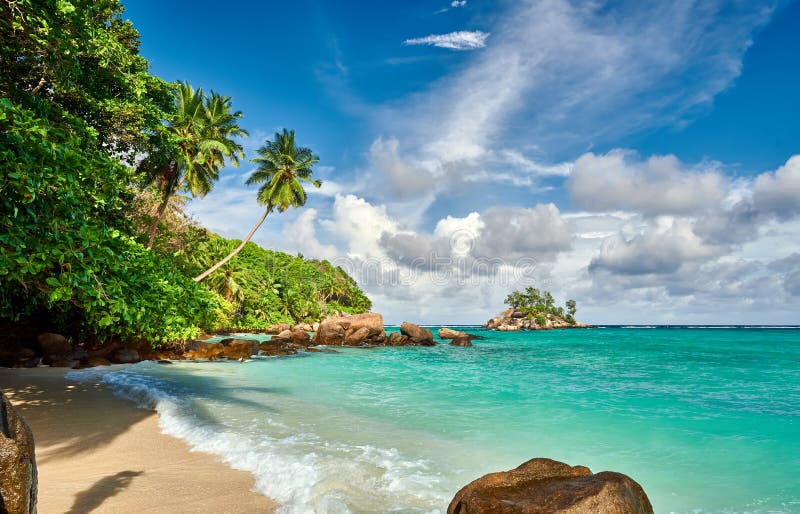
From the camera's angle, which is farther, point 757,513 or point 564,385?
point 564,385

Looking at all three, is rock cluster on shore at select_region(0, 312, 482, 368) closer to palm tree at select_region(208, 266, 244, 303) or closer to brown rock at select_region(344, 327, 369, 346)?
brown rock at select_region(344, 327, 369, 346)

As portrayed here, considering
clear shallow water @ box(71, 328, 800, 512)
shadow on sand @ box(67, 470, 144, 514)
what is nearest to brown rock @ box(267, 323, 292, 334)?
clear shallow water @ box(71, 328, 800, 512)

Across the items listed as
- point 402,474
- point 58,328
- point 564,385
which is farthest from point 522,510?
point 58,328

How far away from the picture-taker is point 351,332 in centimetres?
3972

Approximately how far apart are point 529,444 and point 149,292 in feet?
25.4

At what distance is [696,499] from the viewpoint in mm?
6133

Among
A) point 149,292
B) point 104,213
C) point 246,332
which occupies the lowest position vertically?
point 246,332

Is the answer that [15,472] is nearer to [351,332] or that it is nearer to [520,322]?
[351,332]

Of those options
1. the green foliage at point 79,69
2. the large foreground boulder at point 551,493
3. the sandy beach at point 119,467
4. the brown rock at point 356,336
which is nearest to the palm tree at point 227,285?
the brown rock at point 356,336

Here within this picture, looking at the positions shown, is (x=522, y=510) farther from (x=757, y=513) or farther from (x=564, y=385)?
(x=564, y=385)

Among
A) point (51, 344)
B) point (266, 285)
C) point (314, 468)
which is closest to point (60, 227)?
point (314, 468)

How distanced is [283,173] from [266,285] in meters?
24.0

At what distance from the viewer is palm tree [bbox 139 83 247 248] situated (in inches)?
929

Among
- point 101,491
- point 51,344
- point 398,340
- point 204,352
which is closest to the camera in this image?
point 101,491
